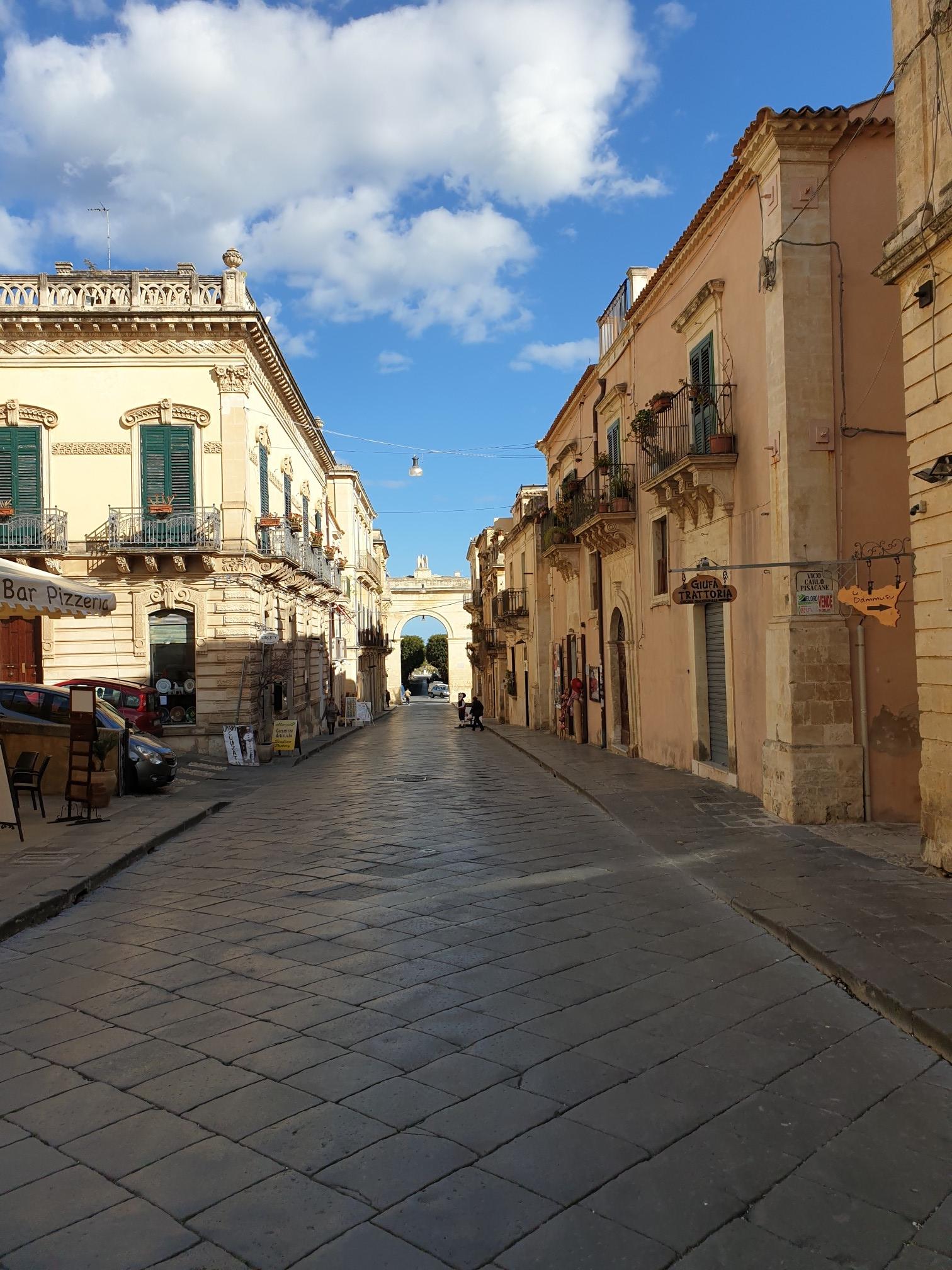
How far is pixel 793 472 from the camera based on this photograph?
9867mm

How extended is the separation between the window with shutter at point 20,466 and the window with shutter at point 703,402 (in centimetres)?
1431

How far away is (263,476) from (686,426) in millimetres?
12484

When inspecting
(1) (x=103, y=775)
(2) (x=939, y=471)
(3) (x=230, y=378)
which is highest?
(3) (x=230, y=378)

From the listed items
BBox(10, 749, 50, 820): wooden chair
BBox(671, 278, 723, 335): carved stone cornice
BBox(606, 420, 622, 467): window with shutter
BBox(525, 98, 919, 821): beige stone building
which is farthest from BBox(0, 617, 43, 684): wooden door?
BBox(671, 278, 723, 335): carved stone cornice

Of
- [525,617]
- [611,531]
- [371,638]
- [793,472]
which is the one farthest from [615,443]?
[371,638]

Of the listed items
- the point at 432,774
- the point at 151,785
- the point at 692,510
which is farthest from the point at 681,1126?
the point at 432,774

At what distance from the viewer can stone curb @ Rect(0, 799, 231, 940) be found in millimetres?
6355

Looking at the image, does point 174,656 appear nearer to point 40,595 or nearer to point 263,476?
point 263,476

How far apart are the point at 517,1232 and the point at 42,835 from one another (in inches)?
323

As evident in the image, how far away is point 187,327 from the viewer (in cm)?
2094

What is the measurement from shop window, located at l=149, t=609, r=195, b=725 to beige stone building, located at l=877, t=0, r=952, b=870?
53.5ft

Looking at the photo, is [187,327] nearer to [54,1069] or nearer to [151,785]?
[151,785]

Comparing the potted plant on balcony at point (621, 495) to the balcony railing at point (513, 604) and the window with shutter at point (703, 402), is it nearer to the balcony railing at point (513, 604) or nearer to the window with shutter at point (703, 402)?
the window with shutter at point (703, 402)

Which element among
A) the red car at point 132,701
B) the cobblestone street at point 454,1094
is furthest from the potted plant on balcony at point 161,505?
the cobblestone street at point 454,1094
